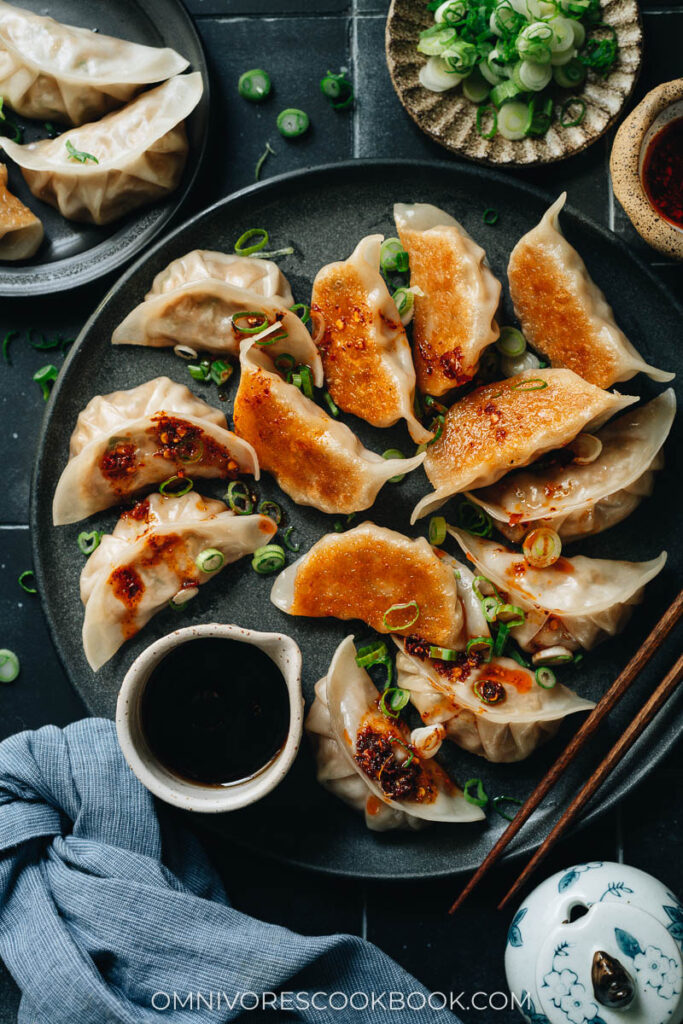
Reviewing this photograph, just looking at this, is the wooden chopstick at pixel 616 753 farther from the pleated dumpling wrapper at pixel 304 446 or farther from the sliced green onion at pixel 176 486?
the sliced green onion at pixel 176 486

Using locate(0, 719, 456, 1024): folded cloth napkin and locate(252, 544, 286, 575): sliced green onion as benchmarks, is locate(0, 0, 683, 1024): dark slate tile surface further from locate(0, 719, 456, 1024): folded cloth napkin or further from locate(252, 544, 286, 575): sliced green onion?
locate(252, 544, 286, 575): sliced green onion

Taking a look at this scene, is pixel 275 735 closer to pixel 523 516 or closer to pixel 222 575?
pixel 222 575

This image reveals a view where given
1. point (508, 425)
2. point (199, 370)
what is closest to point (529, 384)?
point (508, 425)

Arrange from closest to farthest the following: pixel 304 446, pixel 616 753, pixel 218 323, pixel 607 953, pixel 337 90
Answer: pixel 607 953 → pixel 616 753 → pixel 304 446 → pixel 218 323 → pixel 337 90

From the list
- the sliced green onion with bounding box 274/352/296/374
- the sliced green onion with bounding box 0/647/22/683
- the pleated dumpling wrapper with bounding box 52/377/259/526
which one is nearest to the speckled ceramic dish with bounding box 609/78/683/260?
the sliced green onion with bounding box 274/352/296/374

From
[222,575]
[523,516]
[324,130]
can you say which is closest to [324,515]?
[222,575]

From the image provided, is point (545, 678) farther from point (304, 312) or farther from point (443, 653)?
point (304, 312)

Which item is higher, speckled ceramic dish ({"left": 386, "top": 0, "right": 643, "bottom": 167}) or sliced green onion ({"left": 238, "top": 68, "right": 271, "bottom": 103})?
speckled ceramic dish ({"left": 386, "top": 0, "right": 643, "bottom": 167})
